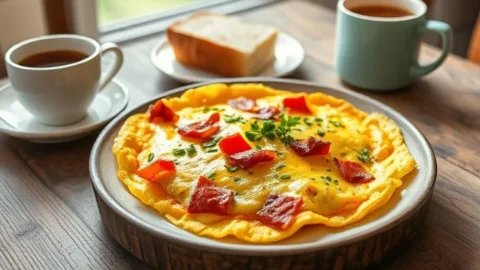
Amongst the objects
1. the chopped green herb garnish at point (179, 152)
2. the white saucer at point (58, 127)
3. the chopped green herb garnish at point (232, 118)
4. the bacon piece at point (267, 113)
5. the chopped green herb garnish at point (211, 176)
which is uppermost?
the chopped green herb garnish at point (232, 118)

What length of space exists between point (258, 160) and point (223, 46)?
0.55 metres

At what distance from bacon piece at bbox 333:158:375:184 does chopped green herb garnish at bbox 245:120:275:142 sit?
123 millimetres

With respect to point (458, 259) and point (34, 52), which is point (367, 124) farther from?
point (34, 52)

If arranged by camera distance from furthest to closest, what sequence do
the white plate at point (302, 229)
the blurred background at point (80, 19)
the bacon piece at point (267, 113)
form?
the blurred background at point (80, 19) < the bacon piece at point (267, 113) < the white plate at point (302, 229)

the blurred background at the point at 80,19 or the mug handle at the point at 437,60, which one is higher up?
the mug handle at the point at 437,60

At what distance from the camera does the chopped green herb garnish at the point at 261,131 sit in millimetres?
1040

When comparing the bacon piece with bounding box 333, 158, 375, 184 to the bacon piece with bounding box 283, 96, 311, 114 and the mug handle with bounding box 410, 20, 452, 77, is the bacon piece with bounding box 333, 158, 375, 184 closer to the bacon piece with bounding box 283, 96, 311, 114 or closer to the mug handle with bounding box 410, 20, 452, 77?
the bacon piece with bounding box 283, 96, 311, 114

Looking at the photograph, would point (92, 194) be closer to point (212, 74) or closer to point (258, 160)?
point (258, 160)

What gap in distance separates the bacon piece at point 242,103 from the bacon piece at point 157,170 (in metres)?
0.24

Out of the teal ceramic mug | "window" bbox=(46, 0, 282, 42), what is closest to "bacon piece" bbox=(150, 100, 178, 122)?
the teal ceramic mug

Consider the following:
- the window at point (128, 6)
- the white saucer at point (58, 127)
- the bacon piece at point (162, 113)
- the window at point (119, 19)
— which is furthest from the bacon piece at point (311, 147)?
the window at point (128, 6)

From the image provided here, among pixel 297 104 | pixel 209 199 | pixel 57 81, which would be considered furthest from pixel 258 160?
pixel 57 81

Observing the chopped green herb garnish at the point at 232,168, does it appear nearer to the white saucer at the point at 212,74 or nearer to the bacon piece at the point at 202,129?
the bacon piece at the point at 202,129

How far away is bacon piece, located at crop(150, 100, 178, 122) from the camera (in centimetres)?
115
